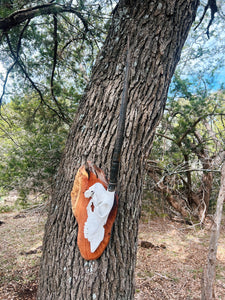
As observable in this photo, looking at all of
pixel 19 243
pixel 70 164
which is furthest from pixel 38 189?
pixel 70 164

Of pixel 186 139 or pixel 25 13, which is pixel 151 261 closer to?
pixel 186 139

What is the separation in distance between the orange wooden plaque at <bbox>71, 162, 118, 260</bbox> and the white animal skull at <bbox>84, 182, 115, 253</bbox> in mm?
16

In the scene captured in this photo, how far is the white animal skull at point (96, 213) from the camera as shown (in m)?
0.92

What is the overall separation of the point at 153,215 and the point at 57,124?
4.13 meters

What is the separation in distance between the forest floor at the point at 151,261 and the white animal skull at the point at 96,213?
66.2 inches

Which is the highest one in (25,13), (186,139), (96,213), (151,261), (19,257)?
(25,13)

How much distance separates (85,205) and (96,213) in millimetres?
68

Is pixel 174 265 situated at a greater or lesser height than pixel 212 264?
lesser

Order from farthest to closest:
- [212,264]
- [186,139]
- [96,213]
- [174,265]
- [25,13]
→ [186,139] → [174,265] → [212,264] → [25,13] → [96,213]

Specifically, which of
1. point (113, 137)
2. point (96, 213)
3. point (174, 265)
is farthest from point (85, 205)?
point (174, 265)

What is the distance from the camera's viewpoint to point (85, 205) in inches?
36.4

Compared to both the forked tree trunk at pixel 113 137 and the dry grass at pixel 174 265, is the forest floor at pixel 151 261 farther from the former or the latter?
the forked tree trunk at pixel 113 137

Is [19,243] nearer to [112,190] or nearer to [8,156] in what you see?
[8,156]

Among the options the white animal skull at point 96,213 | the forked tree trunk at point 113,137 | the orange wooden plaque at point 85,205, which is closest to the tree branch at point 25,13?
the forked tree trunk at point 113,137
